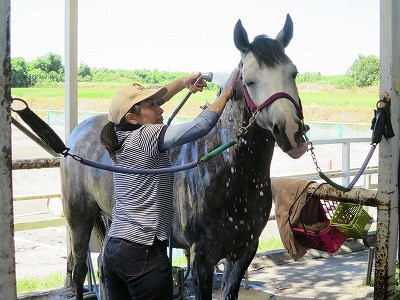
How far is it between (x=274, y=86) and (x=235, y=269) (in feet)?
4.01

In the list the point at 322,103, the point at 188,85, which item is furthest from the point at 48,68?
the point at 188,85

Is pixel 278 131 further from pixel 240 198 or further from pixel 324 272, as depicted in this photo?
pixel 324 272

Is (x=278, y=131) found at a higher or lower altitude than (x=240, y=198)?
higher

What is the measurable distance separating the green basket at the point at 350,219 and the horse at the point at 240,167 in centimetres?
120

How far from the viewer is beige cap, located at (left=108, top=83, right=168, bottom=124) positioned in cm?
285

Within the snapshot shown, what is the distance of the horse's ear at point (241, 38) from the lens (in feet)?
11.0

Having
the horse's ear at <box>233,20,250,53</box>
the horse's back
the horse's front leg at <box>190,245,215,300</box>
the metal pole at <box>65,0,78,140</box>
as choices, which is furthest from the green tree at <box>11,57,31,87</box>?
the horse's ear at <box>233,20,250,53</box>

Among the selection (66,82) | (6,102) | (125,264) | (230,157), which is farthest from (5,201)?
(66,82)

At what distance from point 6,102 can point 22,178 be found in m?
28.6

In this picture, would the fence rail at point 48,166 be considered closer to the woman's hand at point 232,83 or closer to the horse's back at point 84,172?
the horse's back at point 84,172

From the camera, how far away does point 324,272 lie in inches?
252

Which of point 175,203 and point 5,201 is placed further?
point 175,203

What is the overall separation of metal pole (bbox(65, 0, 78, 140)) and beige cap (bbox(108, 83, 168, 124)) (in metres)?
2.56

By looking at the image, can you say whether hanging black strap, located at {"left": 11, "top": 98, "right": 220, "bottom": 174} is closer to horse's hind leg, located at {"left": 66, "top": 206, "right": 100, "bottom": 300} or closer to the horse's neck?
the horse's neck
